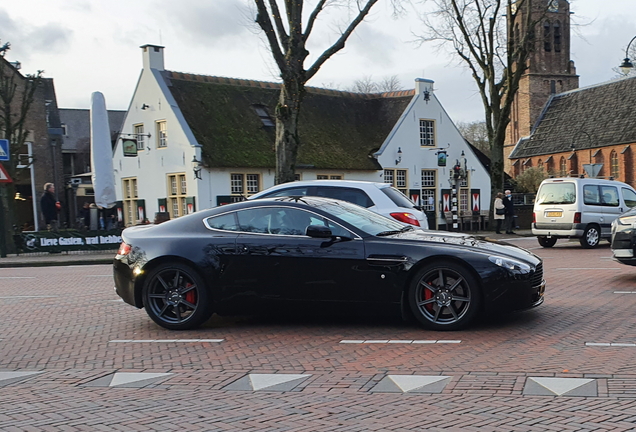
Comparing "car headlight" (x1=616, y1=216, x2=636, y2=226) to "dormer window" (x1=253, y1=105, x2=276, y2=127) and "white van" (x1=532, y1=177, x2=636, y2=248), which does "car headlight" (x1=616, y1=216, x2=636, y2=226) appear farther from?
"dormer window" (x1=253, y1=105, x2=276, y2=127)

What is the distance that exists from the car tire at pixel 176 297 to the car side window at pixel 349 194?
4.84 m

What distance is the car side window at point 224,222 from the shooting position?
24.1 feet

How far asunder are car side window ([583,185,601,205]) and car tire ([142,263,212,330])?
13723 millimetres

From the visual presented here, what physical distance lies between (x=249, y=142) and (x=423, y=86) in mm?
11028

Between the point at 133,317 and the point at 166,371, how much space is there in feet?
9.34

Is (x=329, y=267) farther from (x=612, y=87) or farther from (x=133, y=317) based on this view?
(x=612, y=87)

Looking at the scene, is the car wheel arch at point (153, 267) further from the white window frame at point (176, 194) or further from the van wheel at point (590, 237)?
the white window frame at point (176, 194)

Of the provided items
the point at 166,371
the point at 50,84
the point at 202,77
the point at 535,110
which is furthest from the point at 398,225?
the point at 535,110

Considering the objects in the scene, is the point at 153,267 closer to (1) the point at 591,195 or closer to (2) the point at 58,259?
(2) the point at 58,259

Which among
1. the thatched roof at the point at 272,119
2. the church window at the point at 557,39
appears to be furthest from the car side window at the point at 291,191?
the church window at the point at 557,39

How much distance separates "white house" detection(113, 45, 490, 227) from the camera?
3003 centimetres

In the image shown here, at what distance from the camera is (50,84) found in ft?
157

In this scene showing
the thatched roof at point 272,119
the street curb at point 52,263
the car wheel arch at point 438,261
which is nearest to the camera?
the car wheel arch at point 438,261

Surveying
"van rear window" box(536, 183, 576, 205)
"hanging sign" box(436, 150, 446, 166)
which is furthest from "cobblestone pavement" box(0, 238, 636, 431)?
"hanging sign" box(436, 150, 446, 166)
